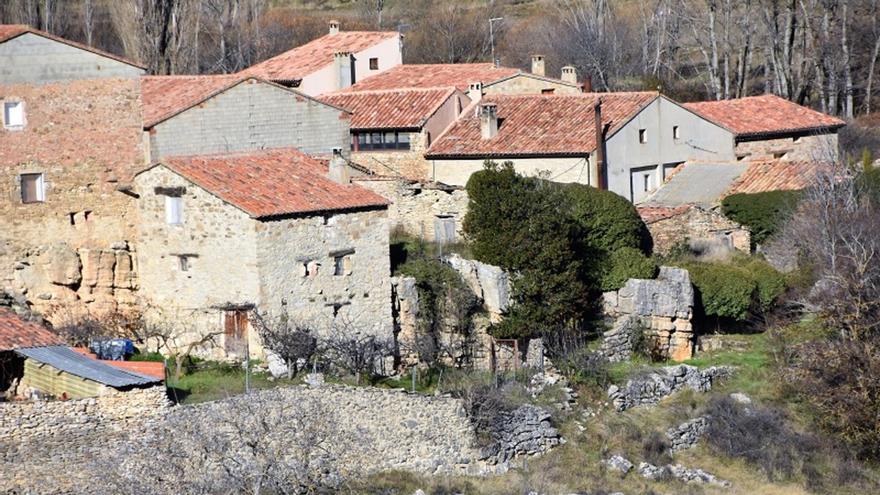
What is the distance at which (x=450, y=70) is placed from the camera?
178 feet

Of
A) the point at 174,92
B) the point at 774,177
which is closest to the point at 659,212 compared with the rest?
the point at 774,177

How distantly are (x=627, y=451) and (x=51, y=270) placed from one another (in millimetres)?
11423

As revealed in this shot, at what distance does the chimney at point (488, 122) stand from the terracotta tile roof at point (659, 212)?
14.3 feet

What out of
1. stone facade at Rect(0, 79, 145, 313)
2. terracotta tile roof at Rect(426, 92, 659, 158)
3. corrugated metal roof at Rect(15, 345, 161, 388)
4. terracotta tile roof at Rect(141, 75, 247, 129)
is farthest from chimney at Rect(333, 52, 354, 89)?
corrugated metal roof at Rect(15, 345, 161, 388)

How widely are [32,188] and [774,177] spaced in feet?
58.9

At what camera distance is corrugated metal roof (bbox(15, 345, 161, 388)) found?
29.7 meters

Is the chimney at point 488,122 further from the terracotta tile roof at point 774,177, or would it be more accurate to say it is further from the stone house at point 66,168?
the stone house at point 66,168

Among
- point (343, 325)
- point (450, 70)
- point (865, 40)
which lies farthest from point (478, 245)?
point (865, 40)

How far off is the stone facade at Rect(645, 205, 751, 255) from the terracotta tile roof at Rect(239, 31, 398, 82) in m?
14.8

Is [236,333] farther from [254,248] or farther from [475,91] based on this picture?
[475,91]

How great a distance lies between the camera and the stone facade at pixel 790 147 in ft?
156

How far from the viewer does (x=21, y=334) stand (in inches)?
1217

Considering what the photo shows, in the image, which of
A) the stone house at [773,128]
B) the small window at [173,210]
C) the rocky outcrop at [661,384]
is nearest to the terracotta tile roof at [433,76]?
the stone house at [773,128]

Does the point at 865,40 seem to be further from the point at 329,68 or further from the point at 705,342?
the point at 705,342
